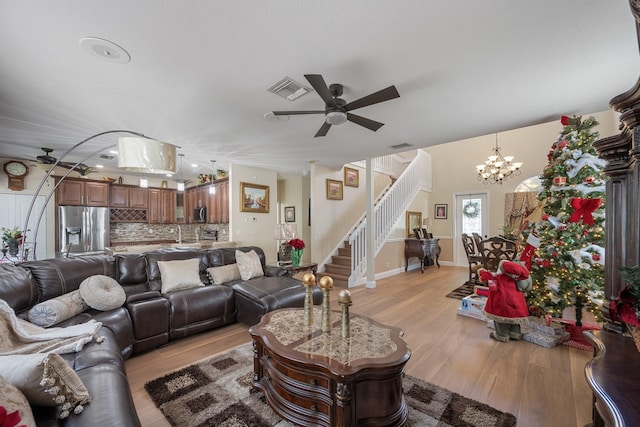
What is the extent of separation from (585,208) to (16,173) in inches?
344

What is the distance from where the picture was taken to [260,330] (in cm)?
190

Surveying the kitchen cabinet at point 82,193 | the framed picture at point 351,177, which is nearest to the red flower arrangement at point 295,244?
the framed picture at point 351,177

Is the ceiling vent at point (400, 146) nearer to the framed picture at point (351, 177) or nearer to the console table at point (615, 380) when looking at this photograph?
the framed picture at point (351, 177)

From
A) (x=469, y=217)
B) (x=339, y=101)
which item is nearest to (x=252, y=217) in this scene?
(x=339, y=101)

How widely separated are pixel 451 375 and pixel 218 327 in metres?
2.57

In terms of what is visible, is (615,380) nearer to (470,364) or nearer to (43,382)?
(470,364)

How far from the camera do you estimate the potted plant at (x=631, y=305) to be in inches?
43.3

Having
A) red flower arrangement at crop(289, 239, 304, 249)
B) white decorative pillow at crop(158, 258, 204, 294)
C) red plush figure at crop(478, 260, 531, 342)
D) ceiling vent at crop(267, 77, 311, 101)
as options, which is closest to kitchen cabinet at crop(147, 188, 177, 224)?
white decorative pillow at crop(158, 258, 204, 294)

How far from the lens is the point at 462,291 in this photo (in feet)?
15.6

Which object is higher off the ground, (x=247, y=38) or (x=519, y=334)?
(x=247, y=38)

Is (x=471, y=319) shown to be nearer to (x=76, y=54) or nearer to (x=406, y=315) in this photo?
(x=406, y=315)

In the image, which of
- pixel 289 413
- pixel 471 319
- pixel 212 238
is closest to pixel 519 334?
pixel 471 319

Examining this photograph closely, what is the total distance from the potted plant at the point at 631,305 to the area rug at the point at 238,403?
1.01 meters

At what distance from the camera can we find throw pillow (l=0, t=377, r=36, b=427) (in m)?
0.89
